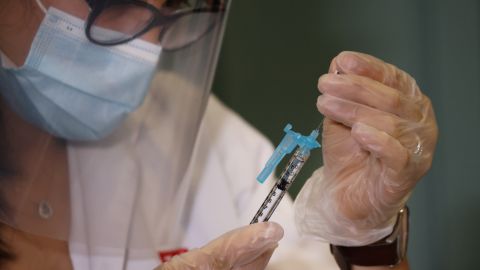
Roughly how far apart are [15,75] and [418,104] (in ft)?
1.90

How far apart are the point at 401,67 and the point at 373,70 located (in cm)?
94

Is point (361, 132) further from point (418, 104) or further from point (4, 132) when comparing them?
point (4, 132)

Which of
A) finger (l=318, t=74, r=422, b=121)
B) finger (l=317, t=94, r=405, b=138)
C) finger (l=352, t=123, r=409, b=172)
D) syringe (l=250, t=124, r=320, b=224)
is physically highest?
finger (l=318, t=74, r=422, b=121)

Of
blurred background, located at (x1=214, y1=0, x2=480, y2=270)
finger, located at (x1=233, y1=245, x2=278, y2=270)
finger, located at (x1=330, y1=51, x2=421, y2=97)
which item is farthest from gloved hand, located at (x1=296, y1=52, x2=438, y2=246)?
blurred background, located at (x1=214, y1=0, x2=480, y2=270)

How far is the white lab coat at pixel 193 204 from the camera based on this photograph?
91 centimetres

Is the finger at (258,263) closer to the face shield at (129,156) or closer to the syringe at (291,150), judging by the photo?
the syringe at (291,150)

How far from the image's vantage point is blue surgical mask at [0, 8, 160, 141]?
81cm

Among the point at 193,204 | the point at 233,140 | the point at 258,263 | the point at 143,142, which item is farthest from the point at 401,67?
the point at 258,263

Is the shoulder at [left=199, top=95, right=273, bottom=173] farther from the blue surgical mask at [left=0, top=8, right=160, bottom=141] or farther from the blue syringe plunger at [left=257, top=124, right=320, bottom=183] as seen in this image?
the blue syringe plunger at [left=257, top=124, right=320, bottom=183]

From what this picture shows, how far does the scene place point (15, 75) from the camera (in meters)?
0.81

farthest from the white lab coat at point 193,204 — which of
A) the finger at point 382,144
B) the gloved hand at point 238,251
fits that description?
the finger at point 382,144

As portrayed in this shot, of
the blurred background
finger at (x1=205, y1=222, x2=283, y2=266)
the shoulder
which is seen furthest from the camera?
the blurred background

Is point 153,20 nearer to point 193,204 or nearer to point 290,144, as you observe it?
point 290,144

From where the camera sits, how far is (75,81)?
0.85m
